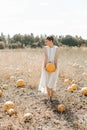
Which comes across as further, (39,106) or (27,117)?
(39,106)

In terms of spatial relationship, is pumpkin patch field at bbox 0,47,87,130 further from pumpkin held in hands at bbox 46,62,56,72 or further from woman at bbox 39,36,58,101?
pumpkin held in hands at bbox 46,62,56,72

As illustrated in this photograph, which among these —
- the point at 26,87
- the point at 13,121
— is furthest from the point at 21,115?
the point at 26,87

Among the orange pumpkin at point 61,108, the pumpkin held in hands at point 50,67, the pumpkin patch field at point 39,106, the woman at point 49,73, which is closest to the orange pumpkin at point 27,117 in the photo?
the pumpkin patch field at point 39,106

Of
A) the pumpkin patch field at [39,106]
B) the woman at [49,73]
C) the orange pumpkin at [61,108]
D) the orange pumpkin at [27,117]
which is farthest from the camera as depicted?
the woman at [49,73]

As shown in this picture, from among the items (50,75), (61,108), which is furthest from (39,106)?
(50,75)

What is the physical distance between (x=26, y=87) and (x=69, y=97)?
5.30 feet

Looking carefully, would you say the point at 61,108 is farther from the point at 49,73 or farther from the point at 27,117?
the point at 49,73

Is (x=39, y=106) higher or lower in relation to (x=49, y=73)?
lower

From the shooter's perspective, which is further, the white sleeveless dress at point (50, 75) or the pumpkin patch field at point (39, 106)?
the white sleeveless dress at point (50, 75)

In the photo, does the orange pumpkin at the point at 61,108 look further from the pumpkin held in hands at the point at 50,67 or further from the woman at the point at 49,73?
the pumpkin held in hands at the point at 50,67

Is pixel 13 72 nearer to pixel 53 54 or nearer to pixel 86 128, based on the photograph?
pixel 53 54

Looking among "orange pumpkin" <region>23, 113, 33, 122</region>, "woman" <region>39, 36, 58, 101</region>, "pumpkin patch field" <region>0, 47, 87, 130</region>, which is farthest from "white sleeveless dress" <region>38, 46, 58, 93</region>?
"orange pumpkin" <region>23, 113, 33, 122</region>

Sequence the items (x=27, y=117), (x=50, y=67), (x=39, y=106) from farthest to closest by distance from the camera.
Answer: (x=50, y=67) < (x=39, y=106) < (x=27, y=117)

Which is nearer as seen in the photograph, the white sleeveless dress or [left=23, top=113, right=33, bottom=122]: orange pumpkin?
[left=23, top=113, right=33, bottom=122]: orange pumpkin
